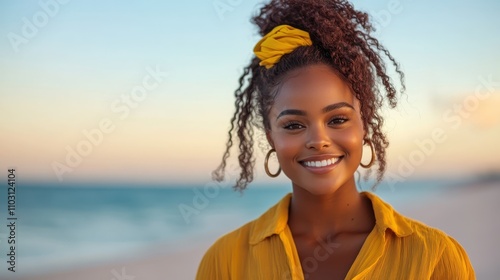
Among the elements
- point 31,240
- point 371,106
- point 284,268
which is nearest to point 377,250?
point 284,268

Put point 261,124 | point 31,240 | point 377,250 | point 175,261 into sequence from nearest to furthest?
point 377,250
point 261,124
point 175,261
point 31,240

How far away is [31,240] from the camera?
8.41 metres

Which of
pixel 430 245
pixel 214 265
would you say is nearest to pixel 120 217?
pixel 214 265

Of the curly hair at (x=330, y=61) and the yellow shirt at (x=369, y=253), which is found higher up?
the curly hair at (x=330, y=61)

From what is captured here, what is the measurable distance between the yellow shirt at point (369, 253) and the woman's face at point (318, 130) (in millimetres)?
229

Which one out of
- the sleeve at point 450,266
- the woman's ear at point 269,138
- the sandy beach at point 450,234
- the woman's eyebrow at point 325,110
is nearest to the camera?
the sleeve at point 450,266

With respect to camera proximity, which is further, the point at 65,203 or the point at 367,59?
the point at 65,203

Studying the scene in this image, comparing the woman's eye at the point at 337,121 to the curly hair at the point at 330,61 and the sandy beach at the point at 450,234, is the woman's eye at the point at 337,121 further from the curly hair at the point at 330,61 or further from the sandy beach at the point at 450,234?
the sandy beach at the point at 450,234

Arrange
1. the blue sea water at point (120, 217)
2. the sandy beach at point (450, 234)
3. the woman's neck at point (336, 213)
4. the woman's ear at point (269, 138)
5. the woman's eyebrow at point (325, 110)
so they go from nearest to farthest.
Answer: the woman's eyebrow at point (325, 110) < the woman's neck at point (336, 213) < the woman's ear at point (269, 138) < the sandy beach at point (450, 234) < the blue sea water at point (120, 217)

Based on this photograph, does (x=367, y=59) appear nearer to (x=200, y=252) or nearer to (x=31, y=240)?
(x=200, y=252)

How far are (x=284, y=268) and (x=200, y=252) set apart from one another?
5.26 metres

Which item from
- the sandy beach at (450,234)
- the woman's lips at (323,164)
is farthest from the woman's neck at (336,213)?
the sandy beach at (450,234)

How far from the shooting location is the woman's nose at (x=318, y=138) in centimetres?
272

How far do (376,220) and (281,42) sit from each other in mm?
791
